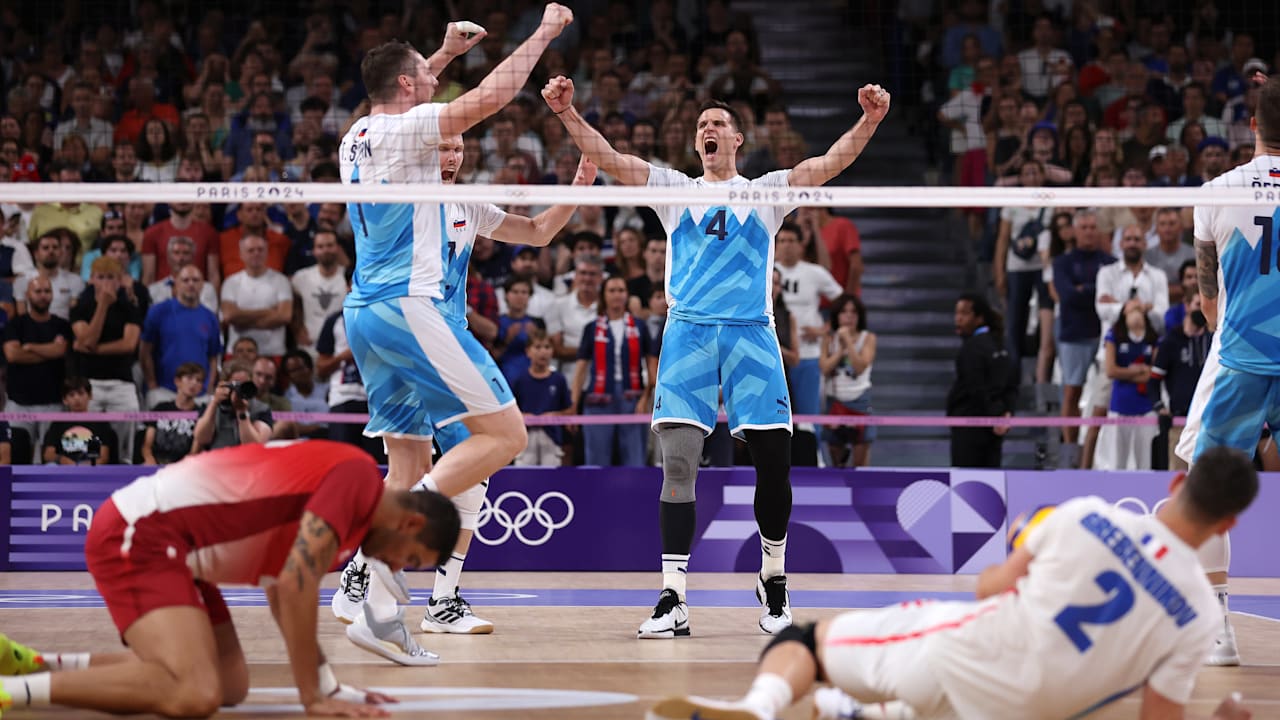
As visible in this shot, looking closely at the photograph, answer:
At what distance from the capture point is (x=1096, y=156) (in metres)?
13.9

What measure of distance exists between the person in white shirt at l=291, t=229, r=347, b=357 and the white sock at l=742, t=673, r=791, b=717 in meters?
8.55

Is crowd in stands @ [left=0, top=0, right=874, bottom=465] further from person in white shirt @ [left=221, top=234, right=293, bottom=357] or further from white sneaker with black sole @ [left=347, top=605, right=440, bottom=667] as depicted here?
white sneaker with black sole @ [left=347, top=605, right=440, bottom=667]

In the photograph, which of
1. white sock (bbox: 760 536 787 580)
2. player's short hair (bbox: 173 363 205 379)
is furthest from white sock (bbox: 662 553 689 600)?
player's short hair (bbox: 173 363 205 379)

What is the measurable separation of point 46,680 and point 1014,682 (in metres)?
3.13

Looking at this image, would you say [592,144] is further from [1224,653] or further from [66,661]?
[1224,653]

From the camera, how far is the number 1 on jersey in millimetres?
7238

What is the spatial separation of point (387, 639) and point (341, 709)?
54.1 inches

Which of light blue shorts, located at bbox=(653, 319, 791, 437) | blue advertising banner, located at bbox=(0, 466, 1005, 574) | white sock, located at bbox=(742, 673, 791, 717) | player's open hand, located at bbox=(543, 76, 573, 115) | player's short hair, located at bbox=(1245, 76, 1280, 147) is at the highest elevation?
player's open hand, located at bbox=(543, 76, 573, 115)

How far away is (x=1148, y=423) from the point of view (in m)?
11.1

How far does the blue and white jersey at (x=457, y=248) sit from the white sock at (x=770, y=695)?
→ 2805 mm

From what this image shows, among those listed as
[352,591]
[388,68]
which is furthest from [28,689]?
[388,68]

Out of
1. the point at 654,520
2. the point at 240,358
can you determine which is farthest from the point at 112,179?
the point at 654,520

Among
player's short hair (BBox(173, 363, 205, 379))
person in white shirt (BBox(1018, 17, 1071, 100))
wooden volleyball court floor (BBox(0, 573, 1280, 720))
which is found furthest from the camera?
person in white shirt (BBox(1018, 17, 1071, 100))

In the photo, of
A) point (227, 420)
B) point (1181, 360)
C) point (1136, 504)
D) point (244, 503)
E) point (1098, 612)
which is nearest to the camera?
point (1098, 612)
